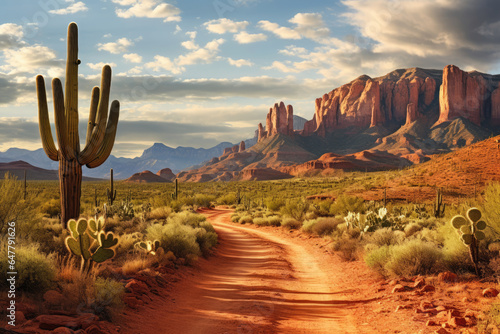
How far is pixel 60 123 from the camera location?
11070 millimetres

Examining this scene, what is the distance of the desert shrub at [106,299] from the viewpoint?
6.07 m

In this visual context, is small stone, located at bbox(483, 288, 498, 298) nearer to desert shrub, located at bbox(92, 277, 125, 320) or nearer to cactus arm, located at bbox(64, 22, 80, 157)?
desert shrub, located at bbox(92, 277, 125, 320)

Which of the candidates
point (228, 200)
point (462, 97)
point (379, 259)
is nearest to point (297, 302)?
point (379, 259)

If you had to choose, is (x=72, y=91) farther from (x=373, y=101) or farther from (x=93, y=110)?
(x=373, y=101)

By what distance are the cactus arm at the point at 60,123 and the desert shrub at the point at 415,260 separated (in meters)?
9.59

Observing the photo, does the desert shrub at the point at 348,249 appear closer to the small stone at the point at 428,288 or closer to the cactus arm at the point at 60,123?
the small stone at the point at 428,288

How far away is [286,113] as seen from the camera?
17962 centimetres

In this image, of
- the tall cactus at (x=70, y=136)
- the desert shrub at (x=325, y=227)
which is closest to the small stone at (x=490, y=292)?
the tall cactus at (x=70, y=136)

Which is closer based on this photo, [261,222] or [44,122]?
[44,122]

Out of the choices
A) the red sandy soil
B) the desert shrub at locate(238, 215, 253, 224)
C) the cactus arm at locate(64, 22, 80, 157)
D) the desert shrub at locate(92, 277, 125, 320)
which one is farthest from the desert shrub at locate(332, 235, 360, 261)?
the desert shrub at locate(238, 215, 253, 224)

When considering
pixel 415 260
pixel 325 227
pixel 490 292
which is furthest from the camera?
pixel 325 227

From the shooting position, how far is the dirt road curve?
650 cm

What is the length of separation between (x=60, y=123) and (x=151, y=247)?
4536 millimetres

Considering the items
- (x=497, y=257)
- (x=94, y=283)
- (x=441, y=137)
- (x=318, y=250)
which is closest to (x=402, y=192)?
(x=318, y=250)
